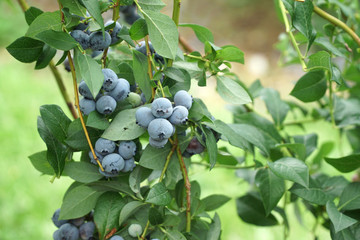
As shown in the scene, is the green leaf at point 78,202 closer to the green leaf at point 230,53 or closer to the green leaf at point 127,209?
the green leaf at point 127,209

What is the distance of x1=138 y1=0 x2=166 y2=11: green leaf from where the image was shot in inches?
22.2

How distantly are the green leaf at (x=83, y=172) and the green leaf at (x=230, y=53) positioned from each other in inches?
9.8

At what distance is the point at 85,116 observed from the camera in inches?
22.1

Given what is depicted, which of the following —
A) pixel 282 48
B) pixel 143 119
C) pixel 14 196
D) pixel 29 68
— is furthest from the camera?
pixel 29 68

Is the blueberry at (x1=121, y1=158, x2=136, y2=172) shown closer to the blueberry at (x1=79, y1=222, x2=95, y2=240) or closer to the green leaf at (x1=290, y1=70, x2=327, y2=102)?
the blueberry at (x1=79, y1=222, x2=95, y2=240)

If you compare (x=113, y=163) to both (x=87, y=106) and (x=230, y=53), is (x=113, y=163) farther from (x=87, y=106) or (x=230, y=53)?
(x=230, y=53)

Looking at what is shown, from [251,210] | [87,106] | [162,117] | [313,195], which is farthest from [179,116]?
[251,210]

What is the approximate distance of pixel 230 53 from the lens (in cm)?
60

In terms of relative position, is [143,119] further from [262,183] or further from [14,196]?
[14,196]

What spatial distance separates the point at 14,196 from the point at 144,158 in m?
1.78

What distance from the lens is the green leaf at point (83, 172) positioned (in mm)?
582

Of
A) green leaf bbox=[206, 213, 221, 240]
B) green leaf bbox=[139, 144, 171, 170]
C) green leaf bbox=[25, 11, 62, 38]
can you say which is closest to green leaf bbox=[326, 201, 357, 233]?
green leaf bbox=[206, 213, 221, 240]

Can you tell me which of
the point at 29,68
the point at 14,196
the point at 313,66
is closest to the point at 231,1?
the point at 29,68

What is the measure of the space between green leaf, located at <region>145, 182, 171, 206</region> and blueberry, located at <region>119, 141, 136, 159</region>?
0.05 meters
